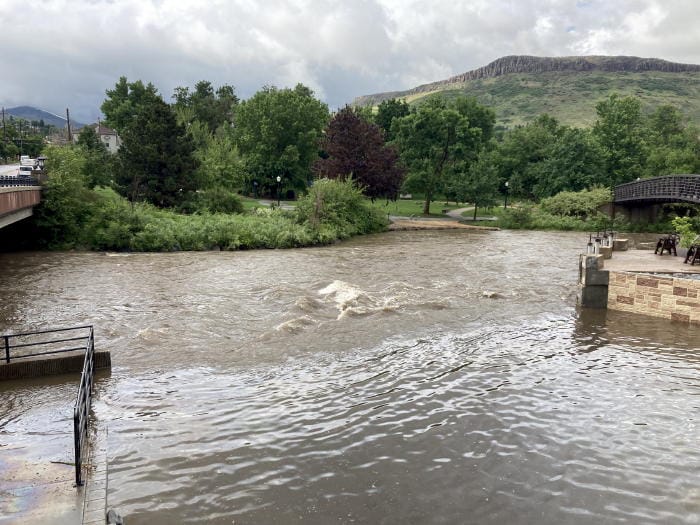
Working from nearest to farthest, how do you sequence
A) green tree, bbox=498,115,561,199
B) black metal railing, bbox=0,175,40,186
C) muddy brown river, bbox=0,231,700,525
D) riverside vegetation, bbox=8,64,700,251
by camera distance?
muddy brown river, bbox=0,231,700,525 < black metal railing, bbox=0,175,40,186 < riverside vegetation, bbox=8,64,700,251 < green tree, bbox=498,115,561,199

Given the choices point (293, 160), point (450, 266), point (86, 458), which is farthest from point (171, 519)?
point (293, 160)

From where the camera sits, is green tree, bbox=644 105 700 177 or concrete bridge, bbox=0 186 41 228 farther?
green tree, bbox=644 105 700 177

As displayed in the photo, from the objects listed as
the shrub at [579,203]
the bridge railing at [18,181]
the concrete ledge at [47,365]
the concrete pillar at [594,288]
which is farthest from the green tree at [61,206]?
the shrub at [579,203]

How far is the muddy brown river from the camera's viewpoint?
843cm

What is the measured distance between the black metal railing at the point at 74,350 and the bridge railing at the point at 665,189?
130 ft

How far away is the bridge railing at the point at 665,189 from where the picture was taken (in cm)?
4162

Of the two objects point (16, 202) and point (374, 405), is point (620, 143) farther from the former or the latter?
point (374, 405)

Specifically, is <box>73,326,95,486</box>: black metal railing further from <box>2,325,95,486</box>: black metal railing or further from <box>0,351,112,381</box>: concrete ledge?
<box>0,351,112,381</box>: concrete ledge

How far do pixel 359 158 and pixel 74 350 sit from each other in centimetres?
4294

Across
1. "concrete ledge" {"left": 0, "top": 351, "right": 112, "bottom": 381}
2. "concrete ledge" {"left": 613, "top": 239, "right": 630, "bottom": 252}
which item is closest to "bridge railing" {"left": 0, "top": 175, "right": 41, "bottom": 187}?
"concrete ledge" {"left": 0, "top": 351, "right": 112, "bottom": 381}

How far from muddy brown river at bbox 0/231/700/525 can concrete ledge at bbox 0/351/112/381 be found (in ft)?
1.37

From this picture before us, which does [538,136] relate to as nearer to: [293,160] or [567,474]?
[293,160]

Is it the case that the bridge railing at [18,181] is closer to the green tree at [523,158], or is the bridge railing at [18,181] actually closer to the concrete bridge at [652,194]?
the concrete bridge at [652,194]

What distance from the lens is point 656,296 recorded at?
19.8 meters
